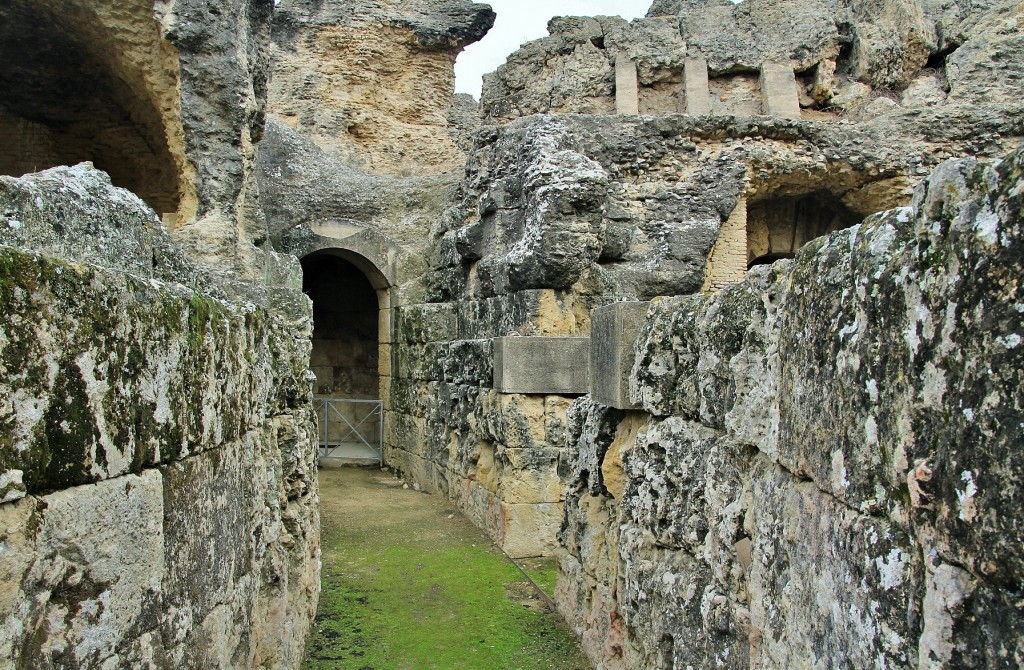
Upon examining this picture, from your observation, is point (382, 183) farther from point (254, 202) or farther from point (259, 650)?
point (259, 650)

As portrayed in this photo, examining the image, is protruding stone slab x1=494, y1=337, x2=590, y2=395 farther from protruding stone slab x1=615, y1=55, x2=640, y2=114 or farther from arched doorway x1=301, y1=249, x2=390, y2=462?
protruding stone slab x1=615, y1=55, x2=640, y2=114

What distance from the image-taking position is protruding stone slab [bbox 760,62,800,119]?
13.6m

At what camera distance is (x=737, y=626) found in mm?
2410

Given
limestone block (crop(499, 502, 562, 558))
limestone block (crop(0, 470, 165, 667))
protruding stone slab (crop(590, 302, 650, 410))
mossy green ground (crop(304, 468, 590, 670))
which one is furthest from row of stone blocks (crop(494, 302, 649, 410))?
→ limestone block (crop(0, 470, 165, 667))

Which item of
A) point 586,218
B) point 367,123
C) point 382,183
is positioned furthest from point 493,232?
point 367,123

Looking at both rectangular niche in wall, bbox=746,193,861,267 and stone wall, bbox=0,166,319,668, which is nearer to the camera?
stone wall, bbox=0,166,319,668

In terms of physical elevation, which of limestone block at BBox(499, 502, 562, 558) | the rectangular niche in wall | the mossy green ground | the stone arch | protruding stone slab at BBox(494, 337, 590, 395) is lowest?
the mossy green ground

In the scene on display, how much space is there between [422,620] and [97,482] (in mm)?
3516

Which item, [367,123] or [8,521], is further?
[367,123]

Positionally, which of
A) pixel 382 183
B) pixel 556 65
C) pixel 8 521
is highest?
pixel 556 65

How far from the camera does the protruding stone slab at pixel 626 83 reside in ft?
47.6

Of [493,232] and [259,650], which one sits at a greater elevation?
[493,232]

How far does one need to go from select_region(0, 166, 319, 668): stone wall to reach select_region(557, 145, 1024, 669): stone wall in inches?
56.5

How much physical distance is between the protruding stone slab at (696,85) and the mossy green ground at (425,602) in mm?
9349
